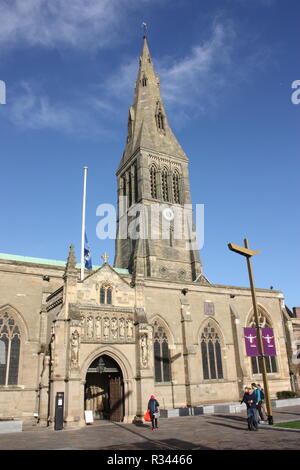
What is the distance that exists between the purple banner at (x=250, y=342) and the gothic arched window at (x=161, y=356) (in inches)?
238

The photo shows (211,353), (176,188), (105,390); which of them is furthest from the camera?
(176,188)

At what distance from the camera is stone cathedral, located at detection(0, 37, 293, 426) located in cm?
2245

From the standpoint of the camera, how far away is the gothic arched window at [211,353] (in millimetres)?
30625

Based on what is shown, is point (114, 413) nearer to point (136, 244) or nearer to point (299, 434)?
point (299, 434)

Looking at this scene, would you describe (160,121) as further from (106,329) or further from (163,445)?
(163,445)

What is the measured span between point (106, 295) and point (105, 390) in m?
6.98

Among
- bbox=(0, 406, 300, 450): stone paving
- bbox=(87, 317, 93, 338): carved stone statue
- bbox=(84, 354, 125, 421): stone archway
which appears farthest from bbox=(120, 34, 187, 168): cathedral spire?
bbox=(0, 406, 300, 450): stone paving

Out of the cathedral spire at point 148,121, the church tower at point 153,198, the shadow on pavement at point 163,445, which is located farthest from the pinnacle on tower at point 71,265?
the cathedral spire at point 148,121

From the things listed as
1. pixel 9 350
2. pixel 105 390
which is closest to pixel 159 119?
pixel 9 350

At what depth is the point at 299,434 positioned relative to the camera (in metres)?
13.8

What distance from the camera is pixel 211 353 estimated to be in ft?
103

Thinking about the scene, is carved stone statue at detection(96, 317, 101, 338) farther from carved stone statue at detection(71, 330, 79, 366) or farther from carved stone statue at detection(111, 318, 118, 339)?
carved stone statue at detection(71, 330, 79, 366)
